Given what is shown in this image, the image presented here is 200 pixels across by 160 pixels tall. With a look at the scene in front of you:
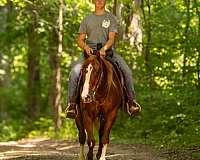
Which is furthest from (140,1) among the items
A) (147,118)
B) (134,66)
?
(147,118)

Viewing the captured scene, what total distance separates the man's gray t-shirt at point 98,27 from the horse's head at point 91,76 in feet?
2.14

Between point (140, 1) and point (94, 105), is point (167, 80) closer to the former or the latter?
point (140, 1)

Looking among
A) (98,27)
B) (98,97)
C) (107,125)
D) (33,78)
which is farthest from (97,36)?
(33,78)

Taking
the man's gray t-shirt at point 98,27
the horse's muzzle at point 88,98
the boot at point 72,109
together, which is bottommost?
the boot at point 72,109

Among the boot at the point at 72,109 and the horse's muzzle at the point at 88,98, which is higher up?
the horse's muzzle at the point at 88,98

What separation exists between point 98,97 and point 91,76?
535mm

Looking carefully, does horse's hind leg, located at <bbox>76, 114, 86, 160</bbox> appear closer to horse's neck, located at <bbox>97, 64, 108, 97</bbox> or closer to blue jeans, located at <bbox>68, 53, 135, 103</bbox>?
blue jeans, located at <bbox>68, 53, 135, 103</bbox>

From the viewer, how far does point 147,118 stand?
63.6 feet

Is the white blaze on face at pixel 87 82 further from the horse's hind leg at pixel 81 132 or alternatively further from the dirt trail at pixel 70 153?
the dirt trail at pixel 70 153

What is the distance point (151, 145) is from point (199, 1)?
4916 millimetres

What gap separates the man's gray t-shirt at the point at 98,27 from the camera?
35.6 feet

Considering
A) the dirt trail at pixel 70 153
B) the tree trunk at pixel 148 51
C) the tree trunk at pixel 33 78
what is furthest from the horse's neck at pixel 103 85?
the tree trunk at pixel 33 78

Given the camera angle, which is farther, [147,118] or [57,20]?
[57,20]

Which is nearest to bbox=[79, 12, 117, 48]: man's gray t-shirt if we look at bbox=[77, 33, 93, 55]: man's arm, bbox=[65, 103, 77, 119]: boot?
bbox=[77, 33, 93, 55]: man's arm
